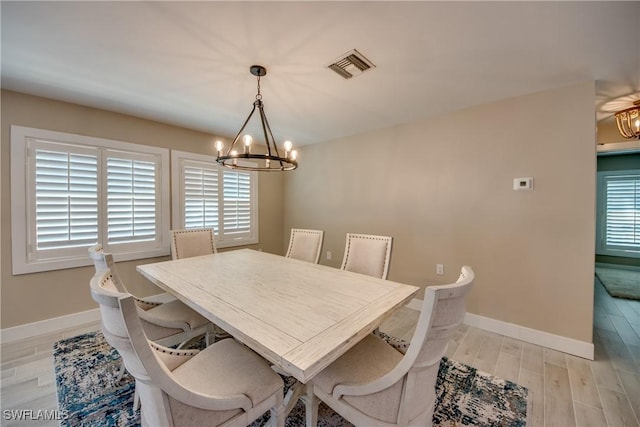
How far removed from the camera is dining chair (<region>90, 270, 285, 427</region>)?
31.5 inches

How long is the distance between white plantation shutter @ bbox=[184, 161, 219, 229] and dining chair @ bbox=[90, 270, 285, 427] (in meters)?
2.47

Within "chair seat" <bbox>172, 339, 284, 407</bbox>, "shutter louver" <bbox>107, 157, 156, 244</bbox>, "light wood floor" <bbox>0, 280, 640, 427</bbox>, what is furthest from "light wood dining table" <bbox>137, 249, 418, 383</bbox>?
"shutter louver" <bbox>107, 157, 156, 244</bbox>

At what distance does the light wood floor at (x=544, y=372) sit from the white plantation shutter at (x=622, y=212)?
10.9 ft

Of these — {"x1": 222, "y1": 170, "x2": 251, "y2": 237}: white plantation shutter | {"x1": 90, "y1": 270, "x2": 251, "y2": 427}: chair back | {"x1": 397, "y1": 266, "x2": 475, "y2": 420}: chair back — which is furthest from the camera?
{"x1": 222, "y1": 170, "x2": 251, "y2": 237}: white plantation shutter

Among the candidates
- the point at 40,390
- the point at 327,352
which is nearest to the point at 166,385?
the point at 327,352

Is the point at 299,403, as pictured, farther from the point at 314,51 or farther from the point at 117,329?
the point at 314,51

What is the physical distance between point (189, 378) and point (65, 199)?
2706 millimetres

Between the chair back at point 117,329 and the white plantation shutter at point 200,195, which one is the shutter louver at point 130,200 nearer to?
the white plantation shutter at point 200,195

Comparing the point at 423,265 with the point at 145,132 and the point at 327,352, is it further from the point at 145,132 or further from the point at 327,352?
the point at 145,132

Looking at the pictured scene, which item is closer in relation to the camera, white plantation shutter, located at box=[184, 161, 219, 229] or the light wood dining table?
the light wood dining table

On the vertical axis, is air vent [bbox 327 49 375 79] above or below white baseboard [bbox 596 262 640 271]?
above

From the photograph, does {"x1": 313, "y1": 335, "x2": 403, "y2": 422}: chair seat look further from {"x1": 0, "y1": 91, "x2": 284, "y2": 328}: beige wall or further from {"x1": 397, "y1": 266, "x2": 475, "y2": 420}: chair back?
{"x1": 0, "y1": 91, "x2": 284, "y2": 328}: beige wall

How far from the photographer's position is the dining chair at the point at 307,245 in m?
2.71

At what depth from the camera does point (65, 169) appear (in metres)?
2.60
